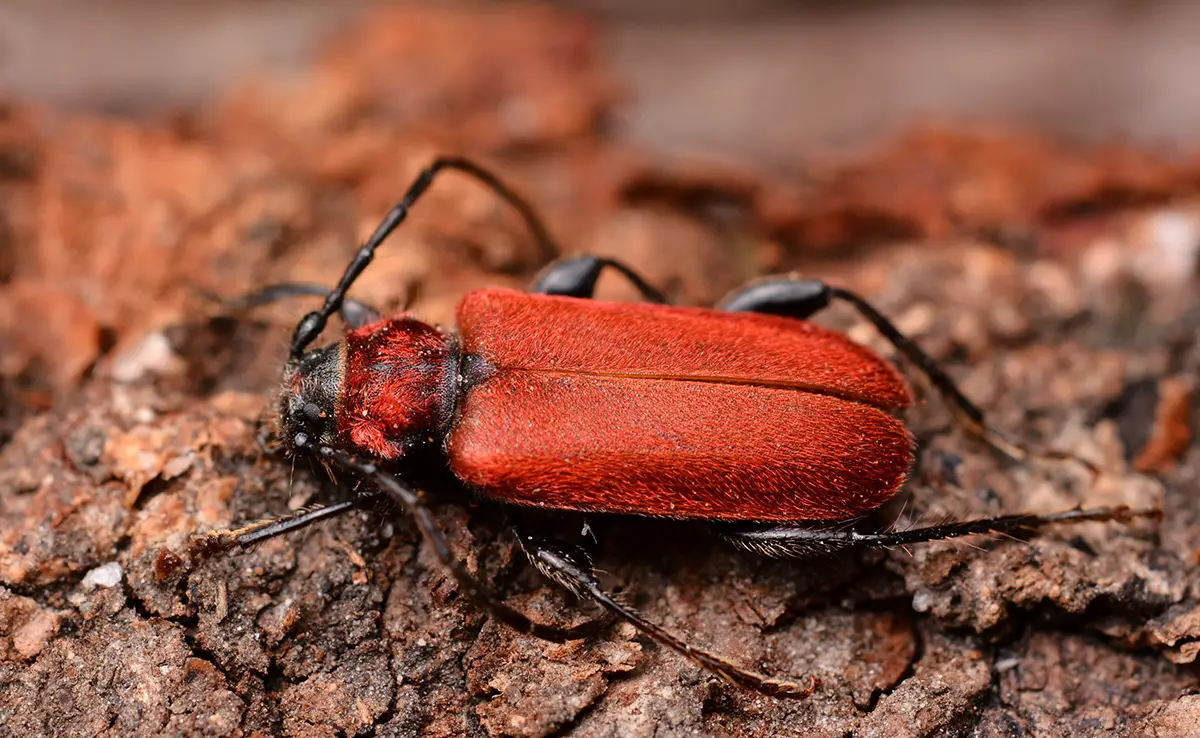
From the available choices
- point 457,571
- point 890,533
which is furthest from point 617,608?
point 890,533

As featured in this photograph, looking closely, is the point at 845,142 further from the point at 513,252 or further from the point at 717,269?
the point at 513,252

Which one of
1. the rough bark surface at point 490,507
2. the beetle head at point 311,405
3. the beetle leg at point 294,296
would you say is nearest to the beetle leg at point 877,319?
the rough bark surface at point 490,507

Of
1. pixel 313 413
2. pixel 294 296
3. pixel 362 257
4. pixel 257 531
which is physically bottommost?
pixel 257 531

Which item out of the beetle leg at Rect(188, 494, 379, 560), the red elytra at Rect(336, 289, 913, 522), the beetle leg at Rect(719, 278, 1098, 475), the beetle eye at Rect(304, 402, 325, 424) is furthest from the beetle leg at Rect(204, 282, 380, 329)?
the beetle leg at Rect(719, 278, 1098, 475)

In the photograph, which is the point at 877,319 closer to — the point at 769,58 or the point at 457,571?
the point at 457,571

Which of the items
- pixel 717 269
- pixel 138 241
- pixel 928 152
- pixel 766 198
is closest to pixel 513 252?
pixel 717 269

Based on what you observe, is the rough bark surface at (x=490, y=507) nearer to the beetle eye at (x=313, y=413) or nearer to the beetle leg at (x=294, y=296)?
the beetle leg at (x=294, y=296)
